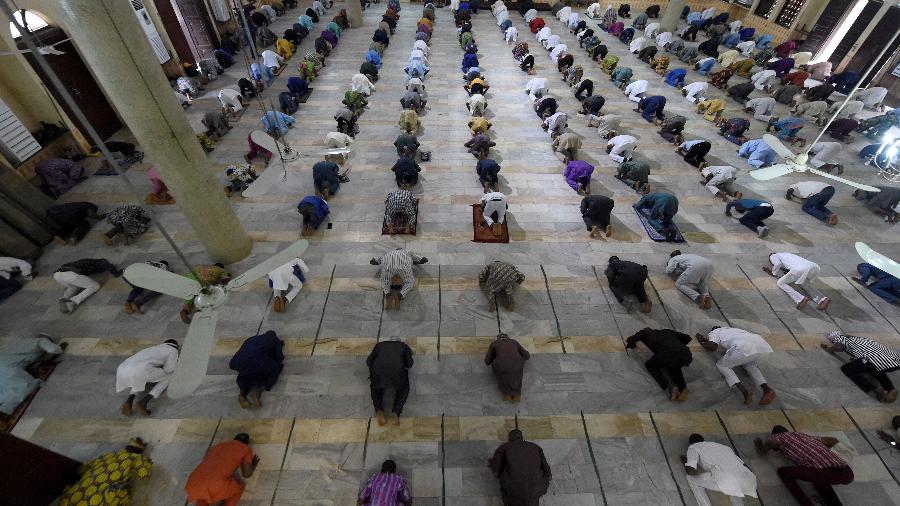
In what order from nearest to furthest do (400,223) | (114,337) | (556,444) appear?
(556,444), (114,337), (400,223)

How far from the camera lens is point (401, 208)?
880 centimetres

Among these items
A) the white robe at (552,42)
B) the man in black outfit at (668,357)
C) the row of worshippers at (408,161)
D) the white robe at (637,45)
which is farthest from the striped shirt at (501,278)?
the white robe at (637,45)

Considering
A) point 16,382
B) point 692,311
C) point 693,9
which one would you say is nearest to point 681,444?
point 692,311

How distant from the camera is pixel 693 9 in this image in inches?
942

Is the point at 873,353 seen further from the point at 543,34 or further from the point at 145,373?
the point at 543,34

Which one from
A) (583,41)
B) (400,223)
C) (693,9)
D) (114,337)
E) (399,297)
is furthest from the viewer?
(693,9)

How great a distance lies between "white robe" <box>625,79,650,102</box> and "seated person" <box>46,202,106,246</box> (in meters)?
16.3

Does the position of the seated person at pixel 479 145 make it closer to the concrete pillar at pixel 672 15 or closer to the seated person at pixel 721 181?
the seated person at pixel 721 181

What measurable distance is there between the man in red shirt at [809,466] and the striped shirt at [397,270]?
5985 millimetres

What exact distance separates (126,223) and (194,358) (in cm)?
684

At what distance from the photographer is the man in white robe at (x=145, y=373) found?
5.70 metres

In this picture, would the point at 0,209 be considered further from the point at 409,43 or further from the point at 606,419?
the point at 409,43

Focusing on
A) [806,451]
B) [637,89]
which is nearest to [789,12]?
[637,89]

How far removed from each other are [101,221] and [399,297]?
741 centimetres
